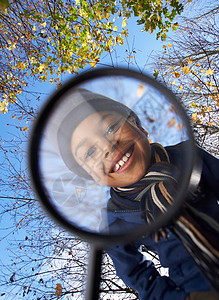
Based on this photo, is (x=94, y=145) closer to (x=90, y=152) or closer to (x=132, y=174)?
(x=90, y=152)

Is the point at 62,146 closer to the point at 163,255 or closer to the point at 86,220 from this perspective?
the point at 86,220

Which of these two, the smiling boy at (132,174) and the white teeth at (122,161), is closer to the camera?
the smiling boy at (132,174)

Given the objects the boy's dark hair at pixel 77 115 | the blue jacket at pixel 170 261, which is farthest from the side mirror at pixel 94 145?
the blue jacket at pixel 170 261

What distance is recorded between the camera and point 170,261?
1.31m

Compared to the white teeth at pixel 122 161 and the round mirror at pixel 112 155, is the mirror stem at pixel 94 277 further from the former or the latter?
the white teeth at pixel 122 161

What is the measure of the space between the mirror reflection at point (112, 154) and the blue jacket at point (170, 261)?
0.09 meters

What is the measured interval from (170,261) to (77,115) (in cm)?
110

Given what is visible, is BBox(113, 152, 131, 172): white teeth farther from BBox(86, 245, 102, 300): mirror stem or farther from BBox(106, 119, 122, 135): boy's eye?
BBox(86, 245, 102, 300): mirror stem

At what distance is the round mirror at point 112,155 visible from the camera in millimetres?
903

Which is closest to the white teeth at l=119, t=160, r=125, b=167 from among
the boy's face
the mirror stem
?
the boy's face

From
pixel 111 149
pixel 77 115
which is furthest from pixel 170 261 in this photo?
pixel 77 115

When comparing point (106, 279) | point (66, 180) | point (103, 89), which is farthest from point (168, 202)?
point (106, 279)

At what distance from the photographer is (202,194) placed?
1312 mm

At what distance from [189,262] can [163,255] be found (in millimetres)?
175
